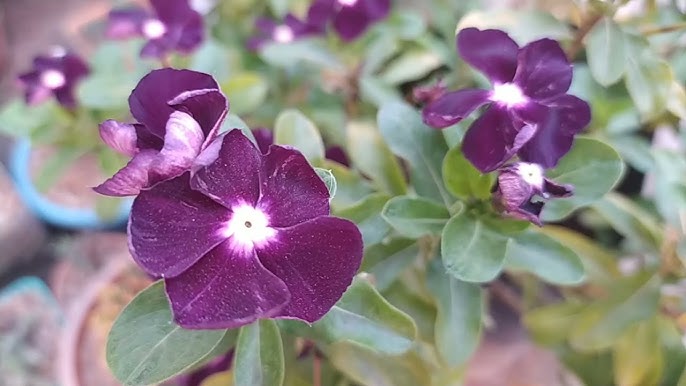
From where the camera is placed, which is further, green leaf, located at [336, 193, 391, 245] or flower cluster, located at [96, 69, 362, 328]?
green leaf, located at [336, 193, 391, 245]

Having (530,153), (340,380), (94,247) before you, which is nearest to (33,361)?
(94,247)

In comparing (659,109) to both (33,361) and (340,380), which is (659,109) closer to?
(340,380)

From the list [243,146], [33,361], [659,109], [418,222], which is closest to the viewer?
[243,146]

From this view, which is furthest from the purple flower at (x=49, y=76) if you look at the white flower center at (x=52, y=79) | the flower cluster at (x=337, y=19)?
the flower cluster at (x=337, y=19)

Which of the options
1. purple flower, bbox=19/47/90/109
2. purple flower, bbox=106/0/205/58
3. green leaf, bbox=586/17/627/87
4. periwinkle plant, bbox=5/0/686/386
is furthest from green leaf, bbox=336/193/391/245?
purple flower, bbox=19/47/90/109

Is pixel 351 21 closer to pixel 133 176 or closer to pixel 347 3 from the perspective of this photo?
pixel 347 3

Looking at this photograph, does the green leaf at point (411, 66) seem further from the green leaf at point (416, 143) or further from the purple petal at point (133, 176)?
the purple petal at point (133, 176)

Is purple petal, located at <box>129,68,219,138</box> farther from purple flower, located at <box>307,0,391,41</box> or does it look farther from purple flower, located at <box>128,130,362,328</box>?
purple flower, located at <box>307,0,391,41</box>
